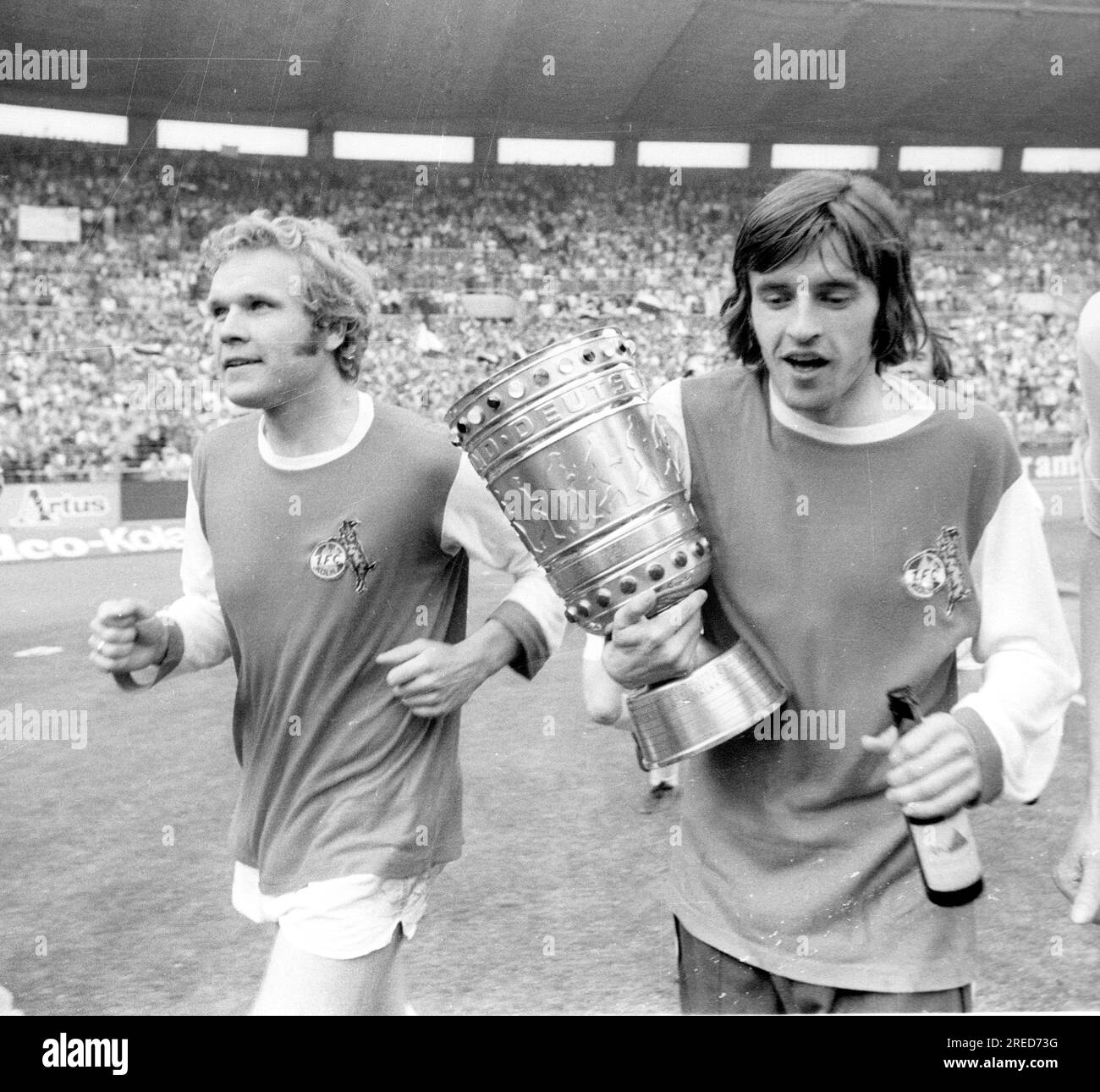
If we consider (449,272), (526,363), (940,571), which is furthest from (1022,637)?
(449,272)

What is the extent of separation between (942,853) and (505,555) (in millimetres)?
658

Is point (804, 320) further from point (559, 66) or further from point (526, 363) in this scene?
point (559, 66)

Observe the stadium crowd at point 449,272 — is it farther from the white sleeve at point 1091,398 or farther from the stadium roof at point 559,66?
the white sleeve at point 1091,398

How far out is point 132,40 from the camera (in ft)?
5.62

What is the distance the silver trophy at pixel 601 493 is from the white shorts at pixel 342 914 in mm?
544

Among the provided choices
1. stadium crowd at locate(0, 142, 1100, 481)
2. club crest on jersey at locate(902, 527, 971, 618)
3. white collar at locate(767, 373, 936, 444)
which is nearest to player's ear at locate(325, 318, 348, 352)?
stadium crowd at locate(0, 142, 1100, 481)

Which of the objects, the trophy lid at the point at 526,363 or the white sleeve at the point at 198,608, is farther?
the white sleeve at the point at 198,608

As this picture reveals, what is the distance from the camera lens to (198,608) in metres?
1.60

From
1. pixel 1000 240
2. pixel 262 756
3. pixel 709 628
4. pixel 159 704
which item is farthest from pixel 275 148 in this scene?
pixel 159 704

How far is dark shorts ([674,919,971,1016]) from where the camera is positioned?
47.0 inches

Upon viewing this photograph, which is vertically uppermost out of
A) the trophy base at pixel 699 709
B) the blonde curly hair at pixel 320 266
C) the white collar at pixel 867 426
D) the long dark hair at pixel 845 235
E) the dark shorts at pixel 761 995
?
the blonde curly hair at pixel 320 266

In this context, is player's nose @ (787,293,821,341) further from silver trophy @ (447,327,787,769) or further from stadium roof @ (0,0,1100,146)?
stadium roof @ (0,0,1100,146)

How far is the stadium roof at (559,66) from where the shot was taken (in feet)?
5.50

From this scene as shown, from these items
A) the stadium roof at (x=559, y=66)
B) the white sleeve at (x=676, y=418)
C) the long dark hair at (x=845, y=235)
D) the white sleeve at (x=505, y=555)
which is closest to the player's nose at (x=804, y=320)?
the long dark hair at (x=845, y=235)
